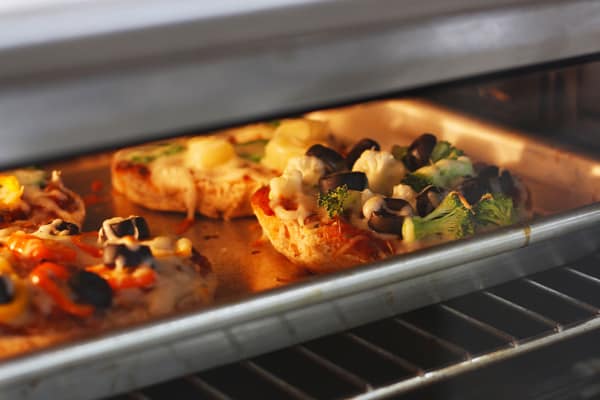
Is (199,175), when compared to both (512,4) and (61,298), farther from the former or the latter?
(512,4)

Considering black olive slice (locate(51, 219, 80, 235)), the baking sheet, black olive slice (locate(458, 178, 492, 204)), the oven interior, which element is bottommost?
the oven interior

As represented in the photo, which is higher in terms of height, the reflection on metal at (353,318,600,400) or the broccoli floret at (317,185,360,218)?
the broccoli floret at (317,185,360,218)

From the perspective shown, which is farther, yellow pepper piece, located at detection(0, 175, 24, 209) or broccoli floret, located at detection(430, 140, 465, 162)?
broccoli floret, located at detection(430, 140, 465, 162)

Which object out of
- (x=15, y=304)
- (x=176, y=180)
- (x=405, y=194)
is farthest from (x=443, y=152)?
(x=15, y=304)

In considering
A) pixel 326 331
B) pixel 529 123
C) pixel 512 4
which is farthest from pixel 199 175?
pixel 512 4

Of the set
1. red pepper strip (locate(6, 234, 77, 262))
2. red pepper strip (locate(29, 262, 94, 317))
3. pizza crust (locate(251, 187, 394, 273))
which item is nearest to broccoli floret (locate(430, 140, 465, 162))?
pizza crust (locate(251, 187, 394, 273))

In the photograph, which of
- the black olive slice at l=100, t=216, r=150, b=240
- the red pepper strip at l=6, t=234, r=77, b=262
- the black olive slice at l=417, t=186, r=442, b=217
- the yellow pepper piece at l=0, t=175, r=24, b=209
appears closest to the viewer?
the red pepper strip at l=6, t=234, r=77, b=262

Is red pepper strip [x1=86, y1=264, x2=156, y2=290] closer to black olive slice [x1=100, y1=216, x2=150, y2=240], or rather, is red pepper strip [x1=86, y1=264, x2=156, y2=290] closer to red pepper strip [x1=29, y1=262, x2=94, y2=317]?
red pepper strip [x1=29, y1=262, x2=94, y2=317]

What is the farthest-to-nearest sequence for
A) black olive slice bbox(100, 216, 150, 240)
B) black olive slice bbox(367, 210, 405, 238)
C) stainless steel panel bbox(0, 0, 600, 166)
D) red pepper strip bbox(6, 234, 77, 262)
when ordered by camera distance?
black olive slice bbox(367, 210, 405, 238), black olive slice bbox(100, 216, 150, 240), red pepper strip bbox(6, 234, 77, 262), stainless steel panel bbox(0, 0, 600, 166)
